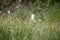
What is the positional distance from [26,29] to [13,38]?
0.33 m

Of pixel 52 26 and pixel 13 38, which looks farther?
pixel 52 26

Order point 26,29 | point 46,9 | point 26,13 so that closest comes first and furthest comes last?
point 26,29 → point 26,13 → point 46,9

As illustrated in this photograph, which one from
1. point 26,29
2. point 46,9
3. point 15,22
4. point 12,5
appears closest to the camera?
point 26,29

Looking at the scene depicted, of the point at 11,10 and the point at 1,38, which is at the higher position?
the point at 1,38

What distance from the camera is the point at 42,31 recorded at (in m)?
2.98

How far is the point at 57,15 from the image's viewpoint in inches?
154

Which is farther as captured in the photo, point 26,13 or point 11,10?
point 11,10

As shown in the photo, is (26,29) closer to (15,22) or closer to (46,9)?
(15,22)

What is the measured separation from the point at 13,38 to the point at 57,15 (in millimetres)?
1567

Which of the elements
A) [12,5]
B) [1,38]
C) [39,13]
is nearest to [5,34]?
[1,38]

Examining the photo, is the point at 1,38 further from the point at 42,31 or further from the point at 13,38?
the point at 42,31

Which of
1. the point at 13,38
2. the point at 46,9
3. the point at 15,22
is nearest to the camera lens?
the point at 13,38

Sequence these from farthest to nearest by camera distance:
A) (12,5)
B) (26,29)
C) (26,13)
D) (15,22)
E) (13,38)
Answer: (12,5) < (26,13) < (15,22) < (26,29) < (13,38)

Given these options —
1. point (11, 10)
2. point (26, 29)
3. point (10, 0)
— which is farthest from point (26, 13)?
point (26, 29)
